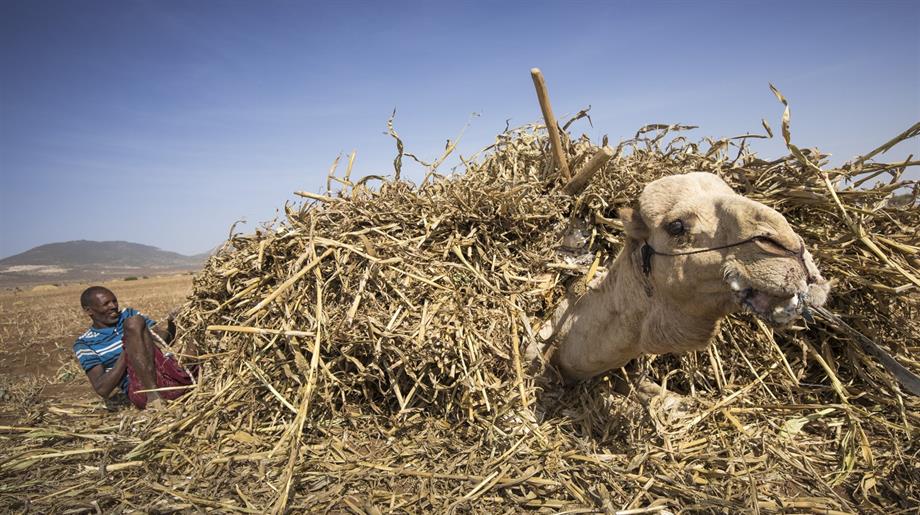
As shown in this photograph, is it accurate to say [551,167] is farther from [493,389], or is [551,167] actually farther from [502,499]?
[502,499]

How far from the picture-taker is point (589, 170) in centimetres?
373

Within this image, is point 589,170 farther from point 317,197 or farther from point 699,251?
point 317,197

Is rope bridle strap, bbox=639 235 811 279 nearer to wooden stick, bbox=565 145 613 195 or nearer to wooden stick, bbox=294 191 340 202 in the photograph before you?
wooden stick, bbox=565 145 613 195

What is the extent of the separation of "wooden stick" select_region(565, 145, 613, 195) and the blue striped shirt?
15.4 ft

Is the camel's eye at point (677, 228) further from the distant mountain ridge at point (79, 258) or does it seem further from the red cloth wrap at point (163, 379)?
the distant mountain ridge at point (79, 258)

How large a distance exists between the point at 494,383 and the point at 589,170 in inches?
81.6

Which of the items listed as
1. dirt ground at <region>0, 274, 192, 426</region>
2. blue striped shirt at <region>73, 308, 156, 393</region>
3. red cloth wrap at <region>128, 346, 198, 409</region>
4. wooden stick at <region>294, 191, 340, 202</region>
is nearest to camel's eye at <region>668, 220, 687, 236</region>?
wooden stick at <region>294, 191, 340, 202</region>

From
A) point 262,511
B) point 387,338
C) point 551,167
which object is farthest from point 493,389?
point 551,167

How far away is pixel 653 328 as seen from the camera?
254cm

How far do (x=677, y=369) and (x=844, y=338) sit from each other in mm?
1407

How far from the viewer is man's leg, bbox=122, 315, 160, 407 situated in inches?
156

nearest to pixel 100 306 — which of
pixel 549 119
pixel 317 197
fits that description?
pixel 317 197

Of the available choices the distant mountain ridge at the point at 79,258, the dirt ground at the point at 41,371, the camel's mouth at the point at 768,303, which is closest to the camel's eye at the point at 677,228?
the camel's mouth at the point at 768,303

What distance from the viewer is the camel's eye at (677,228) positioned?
2.27m
